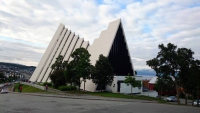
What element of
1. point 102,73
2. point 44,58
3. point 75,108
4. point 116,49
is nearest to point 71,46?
point 44,58

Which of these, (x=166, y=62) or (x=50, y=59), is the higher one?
(x=50, y=59)

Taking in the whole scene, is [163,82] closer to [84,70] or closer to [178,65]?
[178,65]

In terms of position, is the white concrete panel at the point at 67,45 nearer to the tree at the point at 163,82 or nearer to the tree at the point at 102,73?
the tree at the point at 102,73

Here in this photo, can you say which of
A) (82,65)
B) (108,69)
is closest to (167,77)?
(108,69)

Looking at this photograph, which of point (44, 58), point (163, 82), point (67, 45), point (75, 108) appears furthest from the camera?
point (44, 58)

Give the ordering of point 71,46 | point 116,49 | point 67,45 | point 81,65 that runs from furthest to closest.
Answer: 1. point 67,45
2. point 71,46
3. point 116,49
4. point 81,65

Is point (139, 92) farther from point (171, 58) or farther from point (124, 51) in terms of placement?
point (171, 58)

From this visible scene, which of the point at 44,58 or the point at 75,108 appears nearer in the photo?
the point at 75,108

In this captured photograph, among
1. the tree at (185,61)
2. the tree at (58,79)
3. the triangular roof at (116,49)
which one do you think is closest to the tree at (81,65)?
the tree at (58,79)

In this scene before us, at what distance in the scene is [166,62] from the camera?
26.1m

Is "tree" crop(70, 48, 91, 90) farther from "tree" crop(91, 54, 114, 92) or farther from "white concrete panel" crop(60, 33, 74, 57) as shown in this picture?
"white concrete panel" crop(60, 33, 74, 57)

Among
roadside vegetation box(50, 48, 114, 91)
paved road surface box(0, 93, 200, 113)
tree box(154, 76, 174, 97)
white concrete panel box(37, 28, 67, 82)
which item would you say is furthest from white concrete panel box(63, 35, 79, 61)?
paved road surface box(0, 93, 200, 113)

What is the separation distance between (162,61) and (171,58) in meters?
1.25

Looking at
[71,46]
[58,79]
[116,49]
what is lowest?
[58,79]
